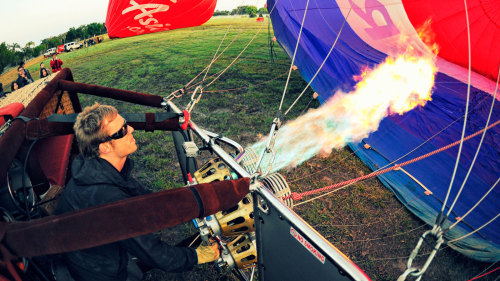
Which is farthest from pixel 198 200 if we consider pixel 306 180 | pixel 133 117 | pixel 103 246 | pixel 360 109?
pixel 360 109

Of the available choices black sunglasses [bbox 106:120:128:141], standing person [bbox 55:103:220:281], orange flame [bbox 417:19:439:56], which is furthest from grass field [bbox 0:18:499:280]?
orange flame [bbox 417:19:439:56]

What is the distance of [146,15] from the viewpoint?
21.5ft

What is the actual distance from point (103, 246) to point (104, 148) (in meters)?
0.67

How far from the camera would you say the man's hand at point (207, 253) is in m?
2.10

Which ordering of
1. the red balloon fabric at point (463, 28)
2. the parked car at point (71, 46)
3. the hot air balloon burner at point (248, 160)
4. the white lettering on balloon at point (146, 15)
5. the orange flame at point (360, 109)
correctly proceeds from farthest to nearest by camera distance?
the parked car at point (71, 46) < the white lettering on balloon at point (146, 15) < the orange flame at point (360, 109) < the red balloon fabric at point (463, 28) < the hot air balloon burner at point (248, 160)

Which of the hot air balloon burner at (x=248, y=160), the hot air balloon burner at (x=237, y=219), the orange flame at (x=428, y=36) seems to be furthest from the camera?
the orange flame at (x=428, y=36)

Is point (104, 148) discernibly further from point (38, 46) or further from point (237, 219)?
point (38, 46)

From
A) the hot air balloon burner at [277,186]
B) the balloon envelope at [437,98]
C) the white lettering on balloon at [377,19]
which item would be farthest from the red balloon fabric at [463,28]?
the hot air balloon burner at [277,186]

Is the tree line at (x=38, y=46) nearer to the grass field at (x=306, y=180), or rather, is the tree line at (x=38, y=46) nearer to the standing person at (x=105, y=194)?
the grass field at (x=306, y=180)

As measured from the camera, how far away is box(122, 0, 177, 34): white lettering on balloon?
6265 mm

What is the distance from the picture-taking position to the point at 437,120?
3.79 metres

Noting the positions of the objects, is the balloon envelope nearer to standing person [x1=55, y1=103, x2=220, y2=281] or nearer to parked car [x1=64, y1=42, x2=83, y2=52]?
standing person [x1=55, y1=103, x2=220, y2=281]

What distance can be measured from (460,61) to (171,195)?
3.93 metres

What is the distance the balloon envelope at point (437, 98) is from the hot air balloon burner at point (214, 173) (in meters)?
3.08
